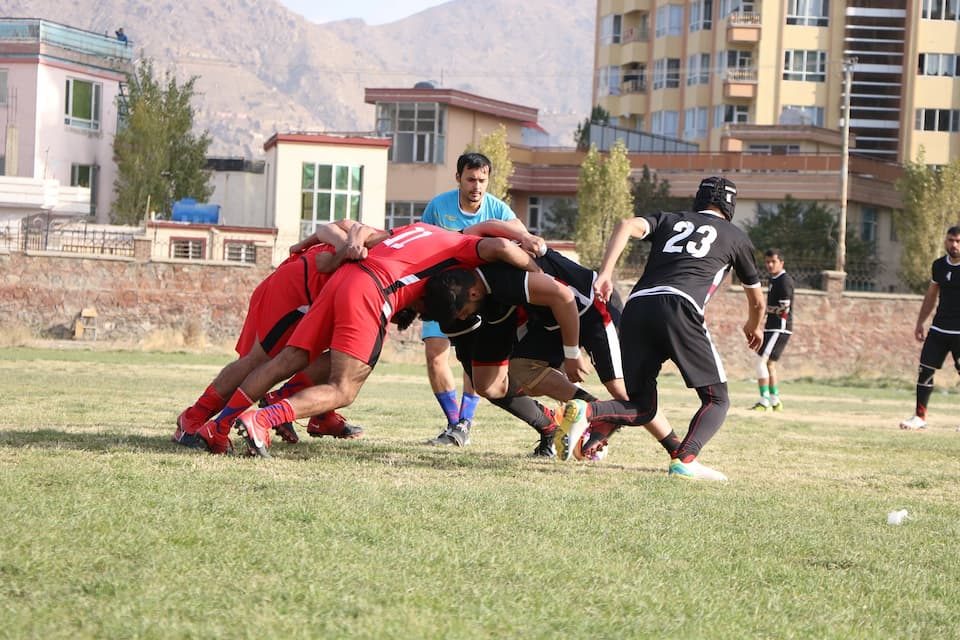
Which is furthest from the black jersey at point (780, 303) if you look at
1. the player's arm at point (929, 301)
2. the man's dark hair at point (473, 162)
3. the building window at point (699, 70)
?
the building window at point (699, 70)

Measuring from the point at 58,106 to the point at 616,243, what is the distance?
57.0 m

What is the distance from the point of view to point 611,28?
278ft

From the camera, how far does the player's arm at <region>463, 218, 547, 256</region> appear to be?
8344 millimetres

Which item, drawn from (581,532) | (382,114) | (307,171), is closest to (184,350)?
(307,171)

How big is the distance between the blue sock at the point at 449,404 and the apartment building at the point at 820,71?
5748cm

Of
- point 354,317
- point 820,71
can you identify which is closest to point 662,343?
point 354,317

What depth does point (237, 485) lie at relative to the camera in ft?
21.7

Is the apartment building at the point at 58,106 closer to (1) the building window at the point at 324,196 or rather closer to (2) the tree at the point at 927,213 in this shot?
(1) the building window at the point at 324,196

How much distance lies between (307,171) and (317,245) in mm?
44904

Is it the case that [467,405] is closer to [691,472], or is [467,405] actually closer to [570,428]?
[570,428]

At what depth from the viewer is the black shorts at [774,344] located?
1948 cm

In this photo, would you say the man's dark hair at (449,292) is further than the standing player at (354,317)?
Yes

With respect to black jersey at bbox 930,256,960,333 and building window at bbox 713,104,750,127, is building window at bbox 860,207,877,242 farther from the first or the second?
black jersey at bbox 930,256,960,333

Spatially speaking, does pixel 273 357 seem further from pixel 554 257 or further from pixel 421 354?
pixel 421 354
